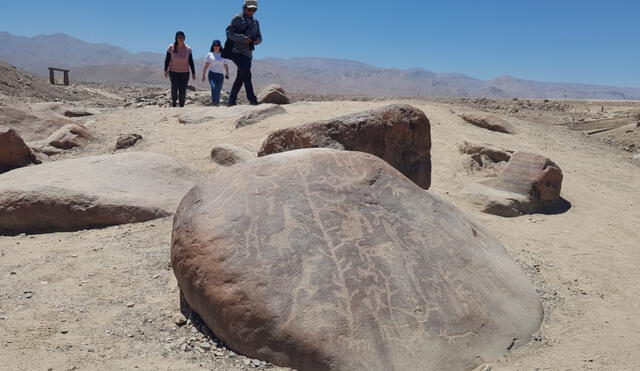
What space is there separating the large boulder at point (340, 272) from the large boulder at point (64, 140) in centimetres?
473

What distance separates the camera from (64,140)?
7297 millimetres

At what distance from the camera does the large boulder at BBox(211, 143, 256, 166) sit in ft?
19.9

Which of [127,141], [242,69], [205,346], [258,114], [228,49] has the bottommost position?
[205,346]

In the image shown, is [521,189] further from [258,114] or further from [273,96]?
[273,96]

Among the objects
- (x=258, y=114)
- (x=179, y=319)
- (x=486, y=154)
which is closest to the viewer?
(x=179, y=319)

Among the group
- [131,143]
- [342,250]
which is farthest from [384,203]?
[131,143]

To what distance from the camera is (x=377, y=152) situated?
5.29m

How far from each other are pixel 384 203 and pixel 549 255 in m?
2.05

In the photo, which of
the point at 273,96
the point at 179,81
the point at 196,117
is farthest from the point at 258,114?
the point at 273,96

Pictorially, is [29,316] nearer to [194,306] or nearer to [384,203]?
[194,306]

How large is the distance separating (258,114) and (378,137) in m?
2.84

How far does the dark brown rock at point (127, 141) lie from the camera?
23.4ft

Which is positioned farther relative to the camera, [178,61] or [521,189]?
[178,61]

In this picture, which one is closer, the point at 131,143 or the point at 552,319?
the point at 552,319
